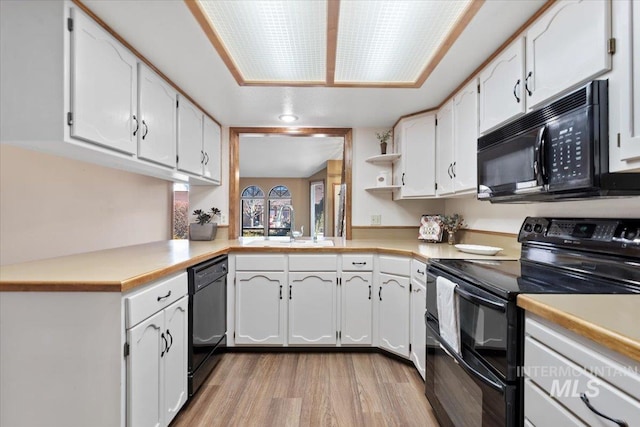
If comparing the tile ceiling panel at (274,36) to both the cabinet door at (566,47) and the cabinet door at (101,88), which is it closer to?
the cabinet door at (101,88)

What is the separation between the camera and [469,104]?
1.90m

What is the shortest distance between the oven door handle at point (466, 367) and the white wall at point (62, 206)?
2156 millimetres

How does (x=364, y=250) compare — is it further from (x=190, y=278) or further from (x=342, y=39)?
(x=342, y=39)

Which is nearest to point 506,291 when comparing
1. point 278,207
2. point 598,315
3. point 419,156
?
point 598,315

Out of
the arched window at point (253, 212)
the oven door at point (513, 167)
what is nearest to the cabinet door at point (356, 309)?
the oven door at point (513, 167)

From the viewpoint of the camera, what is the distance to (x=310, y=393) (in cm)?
185

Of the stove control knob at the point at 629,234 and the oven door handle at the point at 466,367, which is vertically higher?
the stove control knob at the point at 629,234

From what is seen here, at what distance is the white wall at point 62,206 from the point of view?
1.43 meters

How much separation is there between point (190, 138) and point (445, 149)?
2000 millimetres

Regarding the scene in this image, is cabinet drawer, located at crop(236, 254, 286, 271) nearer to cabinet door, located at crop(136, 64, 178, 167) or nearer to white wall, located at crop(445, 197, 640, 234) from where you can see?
cabinet door, located at crop(136, 64, 178, 167)

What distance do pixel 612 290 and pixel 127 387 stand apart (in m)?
1.80

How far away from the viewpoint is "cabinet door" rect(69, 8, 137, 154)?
1220 millimetres

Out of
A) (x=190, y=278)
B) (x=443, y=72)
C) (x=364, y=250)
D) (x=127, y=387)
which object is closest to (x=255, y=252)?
(x=190, y=278)

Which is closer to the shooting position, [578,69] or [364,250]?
[578,69]
